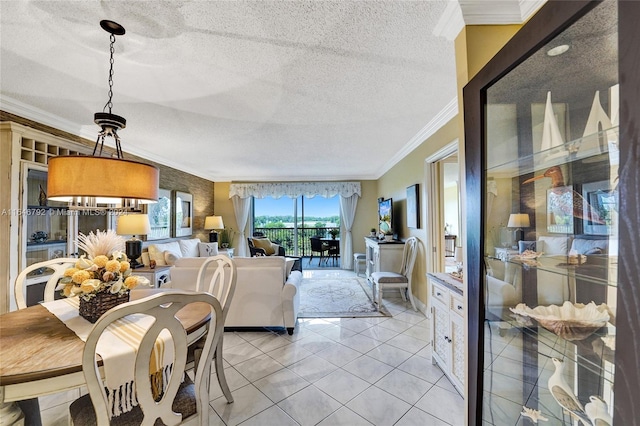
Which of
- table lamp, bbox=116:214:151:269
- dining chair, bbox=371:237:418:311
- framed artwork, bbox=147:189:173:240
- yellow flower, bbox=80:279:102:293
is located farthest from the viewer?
framed artwork, bbox=147:189:173:240

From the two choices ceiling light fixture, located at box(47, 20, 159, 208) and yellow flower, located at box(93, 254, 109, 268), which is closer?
ceiling light fixture, located at box(47, 20, 159, 208)

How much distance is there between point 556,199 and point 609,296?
41cm

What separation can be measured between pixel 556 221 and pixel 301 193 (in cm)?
639

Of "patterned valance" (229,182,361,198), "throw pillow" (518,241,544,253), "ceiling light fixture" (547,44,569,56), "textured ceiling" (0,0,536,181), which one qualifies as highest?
"textured ceiling" (0,0,536,181)

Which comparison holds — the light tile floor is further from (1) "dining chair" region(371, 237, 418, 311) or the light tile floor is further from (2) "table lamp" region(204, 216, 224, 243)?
(2) "table lamp" region(204, 216, 224, 243)

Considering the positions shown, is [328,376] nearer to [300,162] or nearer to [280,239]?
[300,162]

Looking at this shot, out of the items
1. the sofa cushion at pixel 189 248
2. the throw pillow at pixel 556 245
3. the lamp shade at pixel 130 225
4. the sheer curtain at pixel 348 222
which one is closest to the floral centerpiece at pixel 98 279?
the throw pillow at pixel 556 245

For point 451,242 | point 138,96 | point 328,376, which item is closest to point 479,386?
point 328,376

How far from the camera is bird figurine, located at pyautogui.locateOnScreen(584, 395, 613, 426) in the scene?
824 millimetres

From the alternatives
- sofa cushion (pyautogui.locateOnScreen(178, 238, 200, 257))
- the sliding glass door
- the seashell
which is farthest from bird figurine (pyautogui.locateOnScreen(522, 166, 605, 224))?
the sliding glass door

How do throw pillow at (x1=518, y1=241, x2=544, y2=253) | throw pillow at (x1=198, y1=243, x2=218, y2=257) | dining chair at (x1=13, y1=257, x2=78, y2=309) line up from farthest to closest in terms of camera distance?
throw pillow at (x1=198, y1=243, x2=218, y2=257) < dining chair at (x1=13, y1=257, x2=78, y2=309) < throw pillow at (x1=518, y1=241, x2=544, y2=253)

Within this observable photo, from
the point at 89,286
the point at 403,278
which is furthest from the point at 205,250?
the point at 89,286

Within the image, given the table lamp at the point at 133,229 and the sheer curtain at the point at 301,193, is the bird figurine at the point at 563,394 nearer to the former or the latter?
the table lamp at the point at 133,229

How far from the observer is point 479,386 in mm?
1121
